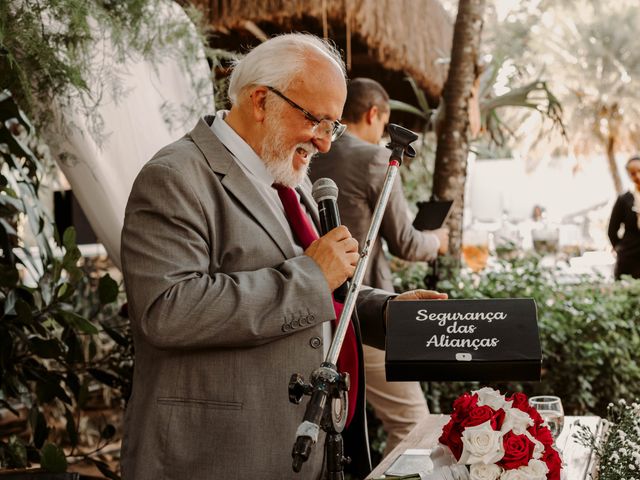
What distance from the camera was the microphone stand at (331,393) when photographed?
4.54 feet

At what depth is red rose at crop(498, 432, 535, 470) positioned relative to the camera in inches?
63.1

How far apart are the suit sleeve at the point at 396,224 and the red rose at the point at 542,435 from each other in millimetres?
2036

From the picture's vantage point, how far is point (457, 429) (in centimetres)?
172

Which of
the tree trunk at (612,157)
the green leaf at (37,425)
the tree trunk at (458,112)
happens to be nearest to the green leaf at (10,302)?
the green leaf at (37,425)

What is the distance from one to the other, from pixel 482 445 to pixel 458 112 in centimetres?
378

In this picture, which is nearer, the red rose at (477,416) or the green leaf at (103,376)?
the red rose at (477,416)

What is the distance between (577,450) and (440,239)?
1.80 metres

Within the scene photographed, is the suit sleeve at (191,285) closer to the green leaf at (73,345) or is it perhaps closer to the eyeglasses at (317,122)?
the eyeglasses at (317,122)

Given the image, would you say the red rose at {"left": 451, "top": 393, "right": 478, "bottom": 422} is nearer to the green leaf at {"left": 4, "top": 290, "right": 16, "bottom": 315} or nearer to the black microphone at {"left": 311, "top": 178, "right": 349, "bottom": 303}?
the black microphone at {"left": 311, "top": 178, "right": 349, "bottom": 303}

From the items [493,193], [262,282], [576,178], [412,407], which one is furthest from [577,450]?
[576,178]

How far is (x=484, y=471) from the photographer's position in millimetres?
1610

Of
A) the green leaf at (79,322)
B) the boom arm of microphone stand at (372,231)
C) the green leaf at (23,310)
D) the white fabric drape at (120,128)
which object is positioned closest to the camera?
the boom arm of microphone stand at (372,231)

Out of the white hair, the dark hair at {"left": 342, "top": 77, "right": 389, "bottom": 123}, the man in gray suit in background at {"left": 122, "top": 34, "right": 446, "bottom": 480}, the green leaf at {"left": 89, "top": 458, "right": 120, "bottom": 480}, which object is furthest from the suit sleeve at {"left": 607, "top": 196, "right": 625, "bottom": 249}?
→ the white hair

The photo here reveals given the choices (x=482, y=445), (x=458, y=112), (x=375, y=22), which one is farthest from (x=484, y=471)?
(x=375, y=22)
